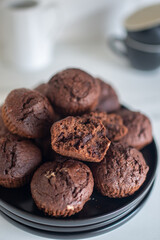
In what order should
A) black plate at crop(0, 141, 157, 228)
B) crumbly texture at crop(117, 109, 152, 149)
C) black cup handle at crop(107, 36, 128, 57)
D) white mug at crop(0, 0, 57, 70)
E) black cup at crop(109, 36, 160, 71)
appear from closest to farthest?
black plate at crop(0, 141, 157, 228)
crumbly texture at crop(117, 109, 152, 149)
white mug at crop(0, 0, 57, 70)
black cup at crop(109, 36, 160, 71)
black cup handle at crop(107, 36, 128, 57)

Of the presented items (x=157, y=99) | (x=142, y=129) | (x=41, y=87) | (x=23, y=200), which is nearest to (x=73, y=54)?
(x=157, y=99)

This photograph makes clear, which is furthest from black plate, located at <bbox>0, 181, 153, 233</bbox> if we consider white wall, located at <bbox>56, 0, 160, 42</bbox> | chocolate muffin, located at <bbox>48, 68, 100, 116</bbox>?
white wall, located at <bbox>56, 0, 160, 42</bbox>

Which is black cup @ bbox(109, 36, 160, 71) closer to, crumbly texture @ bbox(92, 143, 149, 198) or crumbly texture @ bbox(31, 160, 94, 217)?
crumbly texture @ bbox(92, 143, 149, 198)

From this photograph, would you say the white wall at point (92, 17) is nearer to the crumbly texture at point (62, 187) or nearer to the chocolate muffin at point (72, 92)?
the chocolate muffin at point (72, 92)

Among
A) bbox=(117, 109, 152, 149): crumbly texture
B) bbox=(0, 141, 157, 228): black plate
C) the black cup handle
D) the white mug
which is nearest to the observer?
bbox=(0, 141, 157, 228): black plate

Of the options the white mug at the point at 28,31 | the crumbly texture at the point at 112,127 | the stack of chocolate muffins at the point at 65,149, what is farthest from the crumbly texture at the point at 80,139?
the white mug at the point at 28,31

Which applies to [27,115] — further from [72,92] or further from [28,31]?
[28,31]

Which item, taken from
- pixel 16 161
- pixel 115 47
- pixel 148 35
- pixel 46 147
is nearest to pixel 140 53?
pixel 148 35
